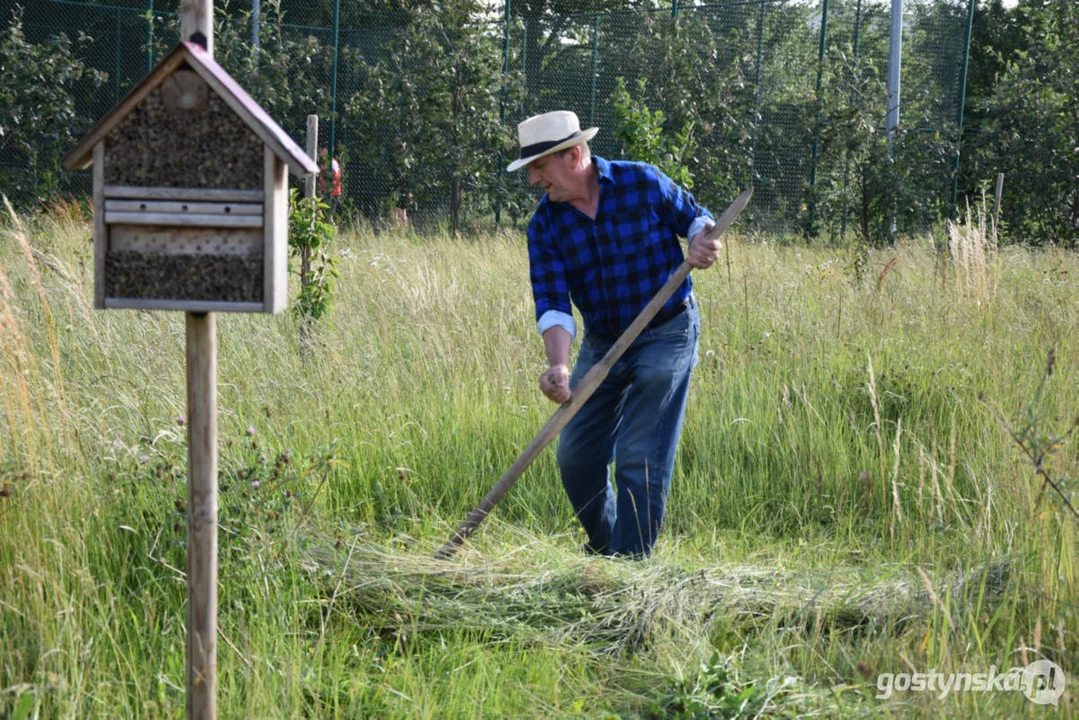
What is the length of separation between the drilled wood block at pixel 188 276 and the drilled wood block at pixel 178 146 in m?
0.15

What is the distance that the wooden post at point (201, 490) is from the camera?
7.22ft

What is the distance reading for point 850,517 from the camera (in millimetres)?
4137

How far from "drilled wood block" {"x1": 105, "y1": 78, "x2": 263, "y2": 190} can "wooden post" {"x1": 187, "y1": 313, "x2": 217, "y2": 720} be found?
290 millimetres

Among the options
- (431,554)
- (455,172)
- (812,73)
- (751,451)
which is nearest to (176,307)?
(431,554)

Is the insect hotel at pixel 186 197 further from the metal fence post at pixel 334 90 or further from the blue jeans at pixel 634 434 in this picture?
the metal fence post at pixel 334 90

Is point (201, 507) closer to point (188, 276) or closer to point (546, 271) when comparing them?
point (188, 276)

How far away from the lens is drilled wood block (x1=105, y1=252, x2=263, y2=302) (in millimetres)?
2182

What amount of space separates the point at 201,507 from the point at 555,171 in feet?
6.67

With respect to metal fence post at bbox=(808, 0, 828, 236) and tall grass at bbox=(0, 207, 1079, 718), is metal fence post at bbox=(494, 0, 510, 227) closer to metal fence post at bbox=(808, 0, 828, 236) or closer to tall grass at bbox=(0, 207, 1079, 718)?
metal fence post at bbox=(808, 0, 828, 236)

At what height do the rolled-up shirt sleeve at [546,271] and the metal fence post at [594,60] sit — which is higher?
the metal fence post at [594,60]

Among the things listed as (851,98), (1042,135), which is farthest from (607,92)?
(1042,135)

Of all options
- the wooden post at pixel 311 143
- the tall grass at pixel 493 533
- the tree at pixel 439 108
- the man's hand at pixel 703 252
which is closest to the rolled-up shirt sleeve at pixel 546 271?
the man's hand at pixel 703 252

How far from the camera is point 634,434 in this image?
12.9 feet

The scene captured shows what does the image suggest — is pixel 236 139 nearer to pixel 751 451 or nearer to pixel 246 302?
pixel 246 302
